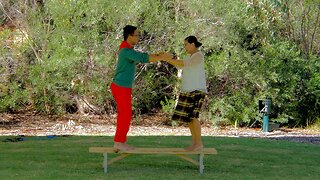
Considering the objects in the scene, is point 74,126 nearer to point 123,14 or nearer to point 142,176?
point 123,14

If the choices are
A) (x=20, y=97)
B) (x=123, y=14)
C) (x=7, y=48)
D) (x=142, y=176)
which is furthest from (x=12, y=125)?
(x=142, y=176)

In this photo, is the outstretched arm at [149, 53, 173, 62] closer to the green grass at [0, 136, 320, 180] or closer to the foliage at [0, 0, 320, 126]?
the green grass at [0, 136, 320, 180]

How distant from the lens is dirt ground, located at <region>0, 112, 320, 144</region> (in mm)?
14719

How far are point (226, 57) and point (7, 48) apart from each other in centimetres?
530

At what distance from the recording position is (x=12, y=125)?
642 inches

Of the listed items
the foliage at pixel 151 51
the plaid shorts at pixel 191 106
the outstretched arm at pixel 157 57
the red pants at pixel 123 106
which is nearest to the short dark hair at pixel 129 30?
the outstretched arm at pixel 157 57

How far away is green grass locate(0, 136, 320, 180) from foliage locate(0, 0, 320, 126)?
4.40m

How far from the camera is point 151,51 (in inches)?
641

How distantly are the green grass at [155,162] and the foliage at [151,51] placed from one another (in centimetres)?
440

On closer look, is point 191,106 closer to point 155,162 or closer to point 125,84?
point 125,84

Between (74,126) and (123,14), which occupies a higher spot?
(123,14)

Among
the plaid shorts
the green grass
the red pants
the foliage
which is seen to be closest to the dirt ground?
the foliage

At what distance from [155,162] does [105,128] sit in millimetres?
6578

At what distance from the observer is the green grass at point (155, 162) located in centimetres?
816
